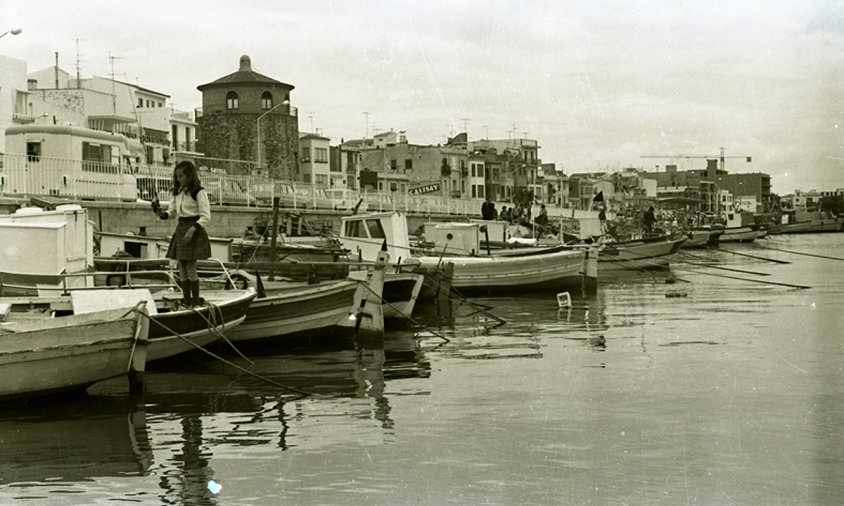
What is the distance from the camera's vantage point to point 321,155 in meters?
87.6

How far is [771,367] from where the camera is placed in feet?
47.8

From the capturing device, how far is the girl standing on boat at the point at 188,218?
1283cm

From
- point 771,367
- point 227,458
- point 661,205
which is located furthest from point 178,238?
point 661,205

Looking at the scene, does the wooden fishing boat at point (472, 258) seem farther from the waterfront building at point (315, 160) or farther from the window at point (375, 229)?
the waterfront building at point (315, 160)

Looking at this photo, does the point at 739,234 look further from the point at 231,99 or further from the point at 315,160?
the point at 231,99

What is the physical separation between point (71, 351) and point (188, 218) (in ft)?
8.82

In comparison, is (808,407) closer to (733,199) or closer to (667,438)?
(667,438)

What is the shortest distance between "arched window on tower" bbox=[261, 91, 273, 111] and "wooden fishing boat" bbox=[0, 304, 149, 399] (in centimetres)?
7112

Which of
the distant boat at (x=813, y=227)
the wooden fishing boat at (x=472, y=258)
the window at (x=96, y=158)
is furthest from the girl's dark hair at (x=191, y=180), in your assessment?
the distant boat at (x=813, y=227)

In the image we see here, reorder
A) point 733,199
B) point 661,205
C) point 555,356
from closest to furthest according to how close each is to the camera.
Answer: point 555,356 → point 661,205 → point 733,199

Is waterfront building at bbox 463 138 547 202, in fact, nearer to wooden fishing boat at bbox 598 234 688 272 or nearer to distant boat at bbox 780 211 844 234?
distant boat at bbox 780 211 844 234

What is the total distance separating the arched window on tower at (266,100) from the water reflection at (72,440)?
70979mm

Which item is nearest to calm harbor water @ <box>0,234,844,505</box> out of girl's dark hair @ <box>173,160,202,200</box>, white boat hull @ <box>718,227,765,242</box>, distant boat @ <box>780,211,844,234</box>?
girl's dark hair @ <box>173,160,202,200</box>

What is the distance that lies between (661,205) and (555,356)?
131 meters
